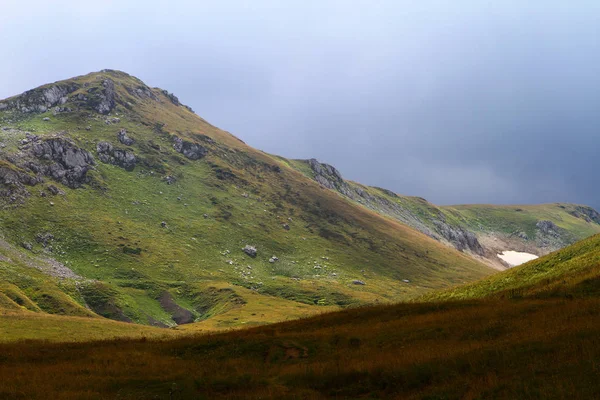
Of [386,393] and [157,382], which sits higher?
[386,393]

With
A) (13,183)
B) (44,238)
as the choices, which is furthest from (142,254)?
(13,183)

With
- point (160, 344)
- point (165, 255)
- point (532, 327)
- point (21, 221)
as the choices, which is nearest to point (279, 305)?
point (165, 255)

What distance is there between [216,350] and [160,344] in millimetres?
5244

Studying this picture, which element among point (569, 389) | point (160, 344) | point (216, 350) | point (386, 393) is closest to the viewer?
point (569, 389)

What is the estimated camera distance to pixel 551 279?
37.6 m

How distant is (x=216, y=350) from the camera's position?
93.4 ft

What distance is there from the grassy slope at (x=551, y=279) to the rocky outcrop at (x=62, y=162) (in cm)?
15330

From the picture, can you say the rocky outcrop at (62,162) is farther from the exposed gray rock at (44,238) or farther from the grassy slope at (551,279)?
the grassy slope at (551,279)

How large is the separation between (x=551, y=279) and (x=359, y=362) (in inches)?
961

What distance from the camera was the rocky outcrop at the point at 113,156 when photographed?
19325cm

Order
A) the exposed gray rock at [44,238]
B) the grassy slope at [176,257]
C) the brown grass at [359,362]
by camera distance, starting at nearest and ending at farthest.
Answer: the brown grass at [359,362], the grassy slope at [176,257], the exposed gray rock at [44,238]

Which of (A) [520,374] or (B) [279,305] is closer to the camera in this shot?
(A) [520,374]

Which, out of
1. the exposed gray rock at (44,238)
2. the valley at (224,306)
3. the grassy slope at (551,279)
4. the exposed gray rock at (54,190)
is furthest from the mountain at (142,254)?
the grassy slope at (551,279)

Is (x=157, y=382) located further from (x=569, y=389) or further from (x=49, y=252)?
(x=49, y=252)
